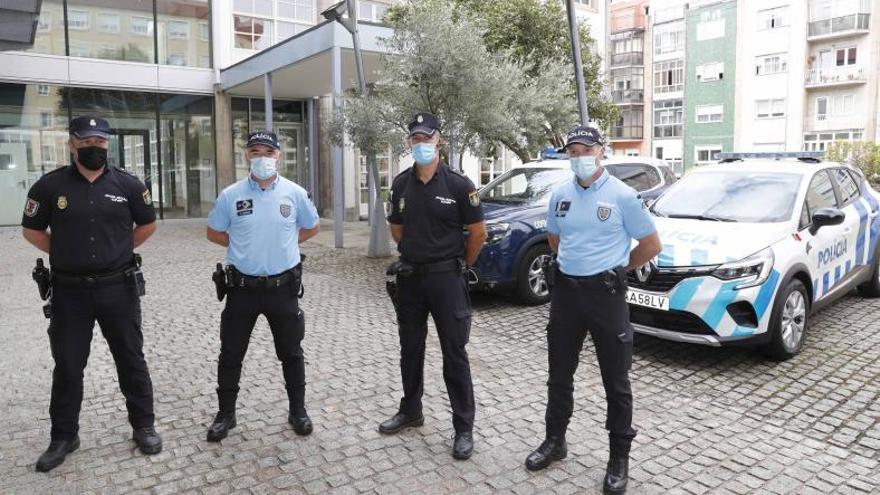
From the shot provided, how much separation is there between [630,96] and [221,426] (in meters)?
54.5

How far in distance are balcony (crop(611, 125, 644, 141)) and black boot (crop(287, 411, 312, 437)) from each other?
171 feet

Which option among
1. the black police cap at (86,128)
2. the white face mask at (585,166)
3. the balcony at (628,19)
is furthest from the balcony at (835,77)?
the black police cap at (86,128)

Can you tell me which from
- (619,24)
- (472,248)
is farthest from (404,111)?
(619,24)

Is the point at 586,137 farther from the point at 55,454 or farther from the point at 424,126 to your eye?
the point at 55,454

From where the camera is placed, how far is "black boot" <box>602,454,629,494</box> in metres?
3.50

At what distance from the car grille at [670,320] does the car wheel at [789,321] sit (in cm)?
55

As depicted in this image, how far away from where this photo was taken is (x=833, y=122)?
4175 cm

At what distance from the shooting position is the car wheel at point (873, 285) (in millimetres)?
7625

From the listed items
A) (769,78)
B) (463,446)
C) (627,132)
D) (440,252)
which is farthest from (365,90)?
(627,132)

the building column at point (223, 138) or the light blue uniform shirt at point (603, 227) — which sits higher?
the building column at point (223, 138)

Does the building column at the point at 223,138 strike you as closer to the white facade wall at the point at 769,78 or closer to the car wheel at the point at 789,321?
the car wheel at the point at 789,321

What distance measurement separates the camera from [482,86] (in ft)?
32.3

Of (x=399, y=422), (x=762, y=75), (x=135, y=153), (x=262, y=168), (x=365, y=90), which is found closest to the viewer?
(x=262, y=168)

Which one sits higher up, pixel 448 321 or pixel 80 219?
pixel 80 219
